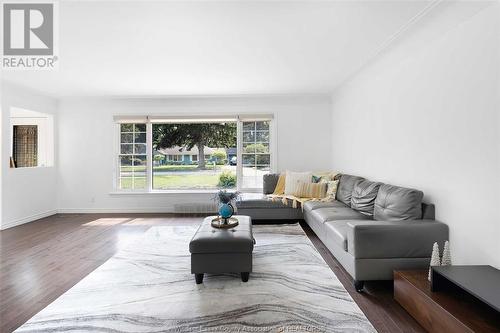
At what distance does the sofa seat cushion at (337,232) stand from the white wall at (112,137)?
9.86 ft

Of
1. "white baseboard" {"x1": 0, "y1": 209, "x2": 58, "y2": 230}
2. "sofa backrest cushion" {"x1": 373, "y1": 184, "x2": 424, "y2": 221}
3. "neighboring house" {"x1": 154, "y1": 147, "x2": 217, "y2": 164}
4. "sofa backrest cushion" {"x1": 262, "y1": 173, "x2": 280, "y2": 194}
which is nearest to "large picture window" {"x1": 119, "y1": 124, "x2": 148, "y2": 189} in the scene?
"neighboring house" {"x1": 154, "y1": 147, "x2": 217, "y2": 164}

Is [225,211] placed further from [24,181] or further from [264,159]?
[24,181]

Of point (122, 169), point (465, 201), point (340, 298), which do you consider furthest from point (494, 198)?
point (122, 169)

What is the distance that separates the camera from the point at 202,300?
2.47 metres

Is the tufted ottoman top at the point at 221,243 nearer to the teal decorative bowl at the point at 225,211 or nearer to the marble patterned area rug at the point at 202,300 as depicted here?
the marble patterned area rug at the point at 202,300

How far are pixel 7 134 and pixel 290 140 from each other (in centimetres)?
528

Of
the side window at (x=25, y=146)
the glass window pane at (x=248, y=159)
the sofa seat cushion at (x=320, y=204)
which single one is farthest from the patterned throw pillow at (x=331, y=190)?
the side window at (x=25, y=146)

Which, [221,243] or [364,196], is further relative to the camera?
[364,196]

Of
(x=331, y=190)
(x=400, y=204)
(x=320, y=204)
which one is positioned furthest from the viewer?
(x=331, y=190)

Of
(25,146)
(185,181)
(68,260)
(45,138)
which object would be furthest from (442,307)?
(45,138)

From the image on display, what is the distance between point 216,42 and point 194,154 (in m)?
3.78

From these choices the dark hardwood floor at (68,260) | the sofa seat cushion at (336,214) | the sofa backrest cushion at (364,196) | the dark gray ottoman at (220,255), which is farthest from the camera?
the sofa backrest cushion at (364,196)

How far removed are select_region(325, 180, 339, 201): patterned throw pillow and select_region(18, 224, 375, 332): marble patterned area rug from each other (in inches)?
65.6

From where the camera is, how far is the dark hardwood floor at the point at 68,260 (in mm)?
2320
